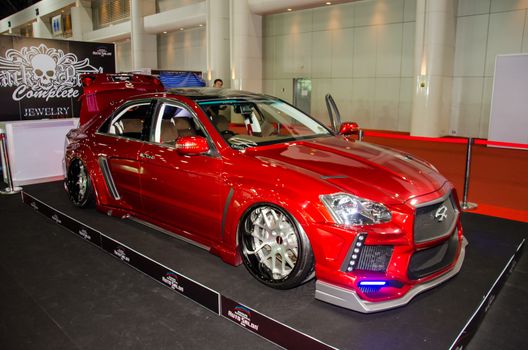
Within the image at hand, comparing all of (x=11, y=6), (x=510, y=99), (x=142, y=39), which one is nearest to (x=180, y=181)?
(x=510, y=99)

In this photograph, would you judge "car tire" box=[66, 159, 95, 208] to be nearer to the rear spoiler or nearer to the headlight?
the rear spoiler

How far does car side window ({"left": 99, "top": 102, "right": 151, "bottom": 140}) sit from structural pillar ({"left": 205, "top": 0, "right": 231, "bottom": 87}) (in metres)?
13.4

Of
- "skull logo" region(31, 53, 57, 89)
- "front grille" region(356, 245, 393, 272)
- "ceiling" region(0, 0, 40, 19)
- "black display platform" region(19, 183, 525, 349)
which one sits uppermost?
"ceiling" region(0, 0, 40, 19)

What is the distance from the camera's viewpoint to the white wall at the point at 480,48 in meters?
11.9

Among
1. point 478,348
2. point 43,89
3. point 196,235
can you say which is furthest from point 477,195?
point 43,89

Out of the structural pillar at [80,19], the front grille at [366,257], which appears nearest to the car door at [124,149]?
the front grille at [366,257]

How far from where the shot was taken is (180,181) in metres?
3.62

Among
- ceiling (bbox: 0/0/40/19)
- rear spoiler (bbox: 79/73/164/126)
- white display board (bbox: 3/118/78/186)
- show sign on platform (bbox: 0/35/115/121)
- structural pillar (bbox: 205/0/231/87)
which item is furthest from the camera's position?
ceiling (bbox: 0/0/40/19)

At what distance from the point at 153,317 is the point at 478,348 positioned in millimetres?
2089

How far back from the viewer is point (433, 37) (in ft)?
39.8

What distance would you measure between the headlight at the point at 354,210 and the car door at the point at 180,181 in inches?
38.0

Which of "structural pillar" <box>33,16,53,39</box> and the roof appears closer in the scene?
the roof

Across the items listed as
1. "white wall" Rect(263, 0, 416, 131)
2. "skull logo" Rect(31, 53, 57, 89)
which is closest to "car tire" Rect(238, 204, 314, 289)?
"skull logo" Rect(31, 53, 57, 89)

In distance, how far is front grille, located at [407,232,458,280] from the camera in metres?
2.74
